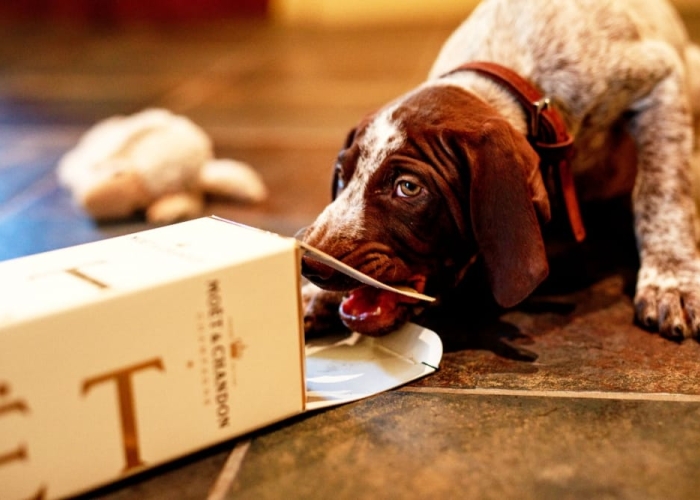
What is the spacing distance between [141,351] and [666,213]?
1335mm

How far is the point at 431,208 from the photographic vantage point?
166cm

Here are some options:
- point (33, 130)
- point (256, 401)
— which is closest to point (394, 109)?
point (256, 401)

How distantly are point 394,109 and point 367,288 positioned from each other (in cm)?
37

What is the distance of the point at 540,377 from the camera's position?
1616 mm

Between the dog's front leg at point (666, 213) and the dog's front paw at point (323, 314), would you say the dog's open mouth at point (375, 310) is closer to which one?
the dog's front paw at point (323, 314)

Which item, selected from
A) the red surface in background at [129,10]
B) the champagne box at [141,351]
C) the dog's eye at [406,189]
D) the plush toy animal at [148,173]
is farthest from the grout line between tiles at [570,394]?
the red surface in background at [129,10]

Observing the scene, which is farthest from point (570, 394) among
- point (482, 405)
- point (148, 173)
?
point (148, 173)

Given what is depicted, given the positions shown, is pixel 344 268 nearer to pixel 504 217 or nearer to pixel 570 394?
pixel 504 217

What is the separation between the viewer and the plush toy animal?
2.62m

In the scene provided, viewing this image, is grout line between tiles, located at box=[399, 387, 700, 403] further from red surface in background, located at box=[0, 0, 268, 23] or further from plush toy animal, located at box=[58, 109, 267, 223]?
red surface in background, located at box=[0, 0, 268, 23]

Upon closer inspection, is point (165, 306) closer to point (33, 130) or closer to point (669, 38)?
point (669, 38)

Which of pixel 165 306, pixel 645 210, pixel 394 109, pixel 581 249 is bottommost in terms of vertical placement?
pixel 581 249

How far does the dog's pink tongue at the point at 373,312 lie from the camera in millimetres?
1673

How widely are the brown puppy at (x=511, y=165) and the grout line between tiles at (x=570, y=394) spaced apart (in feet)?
0.54
